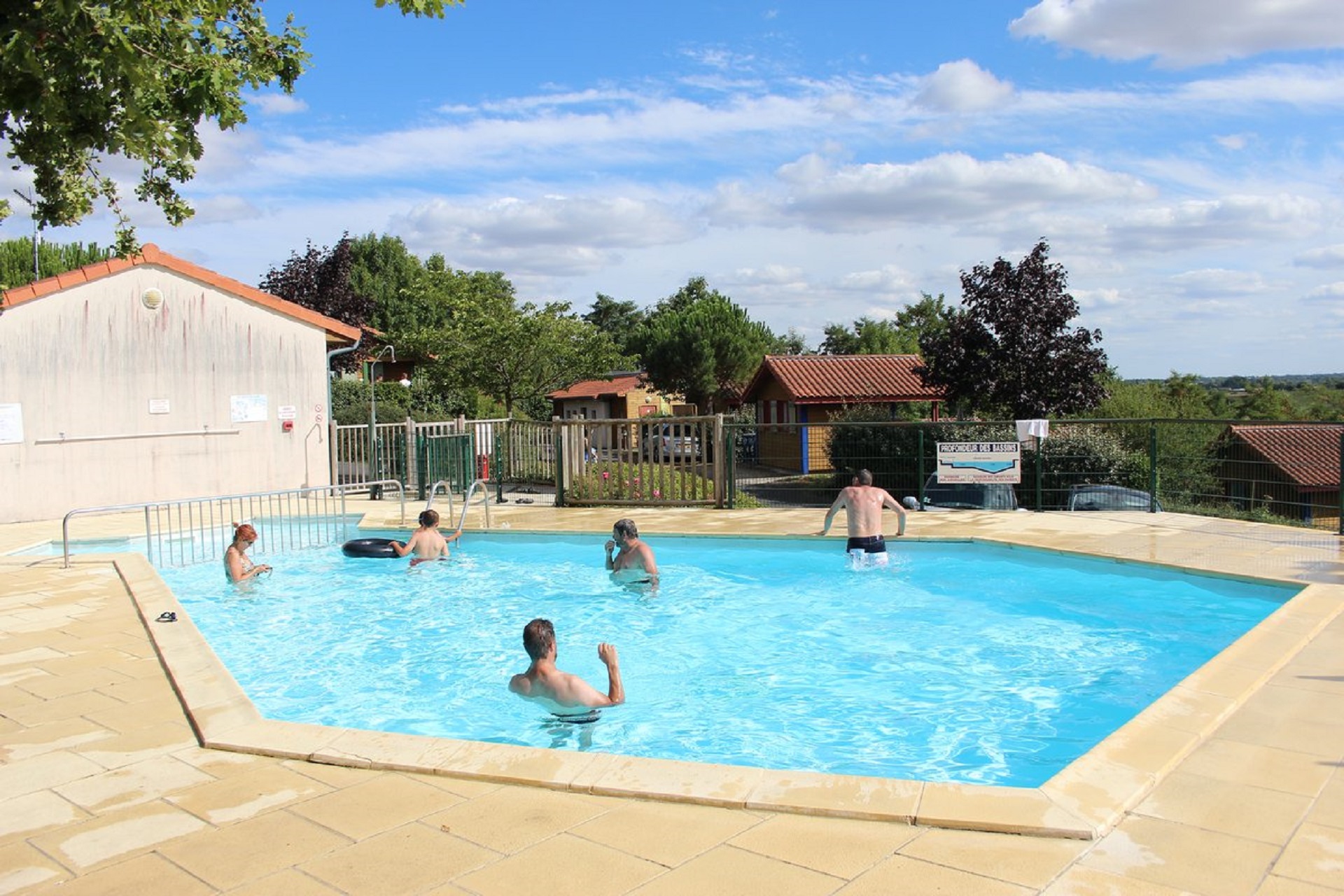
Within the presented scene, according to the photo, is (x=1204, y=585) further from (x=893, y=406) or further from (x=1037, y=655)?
(x=893, y=406)

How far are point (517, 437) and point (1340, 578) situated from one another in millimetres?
14008

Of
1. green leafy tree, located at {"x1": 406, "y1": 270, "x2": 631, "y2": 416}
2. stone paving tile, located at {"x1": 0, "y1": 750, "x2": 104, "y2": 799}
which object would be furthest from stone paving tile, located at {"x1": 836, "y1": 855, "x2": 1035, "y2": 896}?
green leafy tree, located at {"x1": 406, "y1": 270, "x2": 631, "y2": 416}

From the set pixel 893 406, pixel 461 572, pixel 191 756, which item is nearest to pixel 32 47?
pixel 191 756

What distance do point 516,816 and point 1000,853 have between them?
194 cm

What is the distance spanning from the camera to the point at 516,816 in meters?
4.19

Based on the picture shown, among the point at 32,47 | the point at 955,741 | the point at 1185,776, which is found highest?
the point at 32,47

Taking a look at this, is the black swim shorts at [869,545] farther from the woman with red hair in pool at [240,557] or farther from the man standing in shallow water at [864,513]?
the woman with red hair in pool at [240,557]

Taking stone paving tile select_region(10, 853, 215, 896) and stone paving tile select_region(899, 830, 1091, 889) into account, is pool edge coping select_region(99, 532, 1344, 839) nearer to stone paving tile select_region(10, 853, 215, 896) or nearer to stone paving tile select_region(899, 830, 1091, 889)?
stone paving tile select_region(899, 830, 1091, 889)

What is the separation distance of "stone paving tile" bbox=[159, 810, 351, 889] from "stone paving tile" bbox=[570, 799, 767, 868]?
102cm

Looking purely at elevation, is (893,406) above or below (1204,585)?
above

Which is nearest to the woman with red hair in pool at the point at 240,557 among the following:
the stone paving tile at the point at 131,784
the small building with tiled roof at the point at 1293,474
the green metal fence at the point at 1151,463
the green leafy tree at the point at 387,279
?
the stone paving tile at the point at 131,784

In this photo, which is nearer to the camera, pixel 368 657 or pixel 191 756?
pixel 191 756

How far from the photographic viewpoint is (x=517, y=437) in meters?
19.7

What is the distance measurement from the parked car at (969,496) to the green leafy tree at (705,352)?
107 feet
